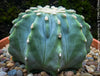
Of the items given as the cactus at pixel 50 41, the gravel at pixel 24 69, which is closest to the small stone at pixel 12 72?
the gravel at pixel 24 69

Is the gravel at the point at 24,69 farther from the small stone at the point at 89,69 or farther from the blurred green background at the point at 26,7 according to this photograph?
the blurred green background at the point at 26,7

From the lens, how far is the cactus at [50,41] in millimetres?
1257

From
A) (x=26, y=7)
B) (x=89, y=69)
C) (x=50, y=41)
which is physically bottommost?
(x=89, y=69)

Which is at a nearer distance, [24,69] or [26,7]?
[24,69]

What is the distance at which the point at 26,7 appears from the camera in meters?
3.45

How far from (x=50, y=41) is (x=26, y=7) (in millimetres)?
2373

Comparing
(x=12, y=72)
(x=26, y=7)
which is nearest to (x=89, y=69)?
(x=12, y=72)

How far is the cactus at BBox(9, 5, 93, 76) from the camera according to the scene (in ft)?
4.12

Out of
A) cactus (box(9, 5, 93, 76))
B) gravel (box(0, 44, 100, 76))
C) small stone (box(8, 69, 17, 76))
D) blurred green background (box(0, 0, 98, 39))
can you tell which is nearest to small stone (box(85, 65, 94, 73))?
gravel (box(0, 44, 100, 76))

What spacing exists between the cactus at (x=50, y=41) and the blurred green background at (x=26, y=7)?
1.95 metres

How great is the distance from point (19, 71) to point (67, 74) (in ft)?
1.65

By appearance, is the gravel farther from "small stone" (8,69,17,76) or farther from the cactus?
the cactus

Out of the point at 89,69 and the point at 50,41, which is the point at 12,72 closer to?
the point at 50,41

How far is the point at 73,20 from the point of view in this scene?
1.37 metres
